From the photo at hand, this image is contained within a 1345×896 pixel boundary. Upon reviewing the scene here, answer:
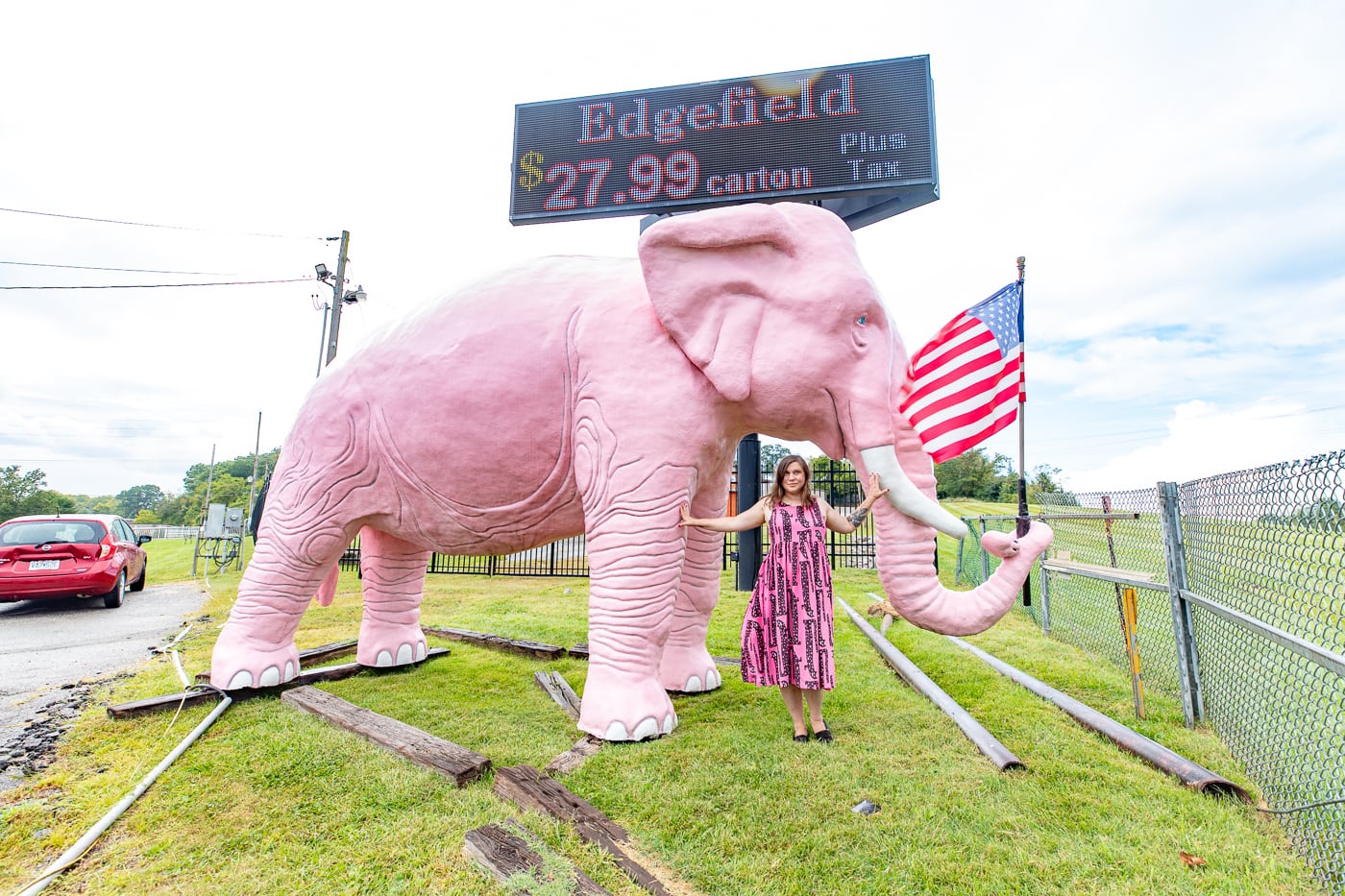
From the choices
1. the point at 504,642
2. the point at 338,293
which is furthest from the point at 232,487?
the point at 504,642

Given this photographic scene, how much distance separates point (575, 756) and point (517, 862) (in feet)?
2.87

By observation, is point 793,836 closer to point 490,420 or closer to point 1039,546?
point 1039,546

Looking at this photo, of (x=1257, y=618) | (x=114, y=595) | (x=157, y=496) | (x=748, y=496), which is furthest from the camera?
(x=157, y=496)

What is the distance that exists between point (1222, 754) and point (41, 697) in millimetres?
6500

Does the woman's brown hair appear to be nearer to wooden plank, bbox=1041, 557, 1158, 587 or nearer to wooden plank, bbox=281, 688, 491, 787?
wooden plank, bbox=281, 688, 491, 787

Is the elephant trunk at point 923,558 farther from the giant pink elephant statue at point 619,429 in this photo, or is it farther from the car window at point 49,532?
the car window at point 49,532

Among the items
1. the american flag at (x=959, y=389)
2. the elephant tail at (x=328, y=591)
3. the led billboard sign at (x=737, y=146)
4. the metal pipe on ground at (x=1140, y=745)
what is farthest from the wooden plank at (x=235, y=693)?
the led billboard sign at (x=737, y=146)

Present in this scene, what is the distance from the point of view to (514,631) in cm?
619

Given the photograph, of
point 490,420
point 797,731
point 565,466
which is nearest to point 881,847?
point 797,731

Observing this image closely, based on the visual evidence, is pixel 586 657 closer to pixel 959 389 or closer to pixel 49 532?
pixel 959 389

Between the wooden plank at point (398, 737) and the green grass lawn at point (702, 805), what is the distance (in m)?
0.06

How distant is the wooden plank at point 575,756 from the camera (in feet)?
8.98

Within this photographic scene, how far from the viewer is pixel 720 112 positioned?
6.60 m

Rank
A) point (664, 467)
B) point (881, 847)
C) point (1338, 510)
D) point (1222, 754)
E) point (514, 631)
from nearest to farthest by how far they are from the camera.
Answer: point (1338, 510) < point (881, 847) < point (1222, 754) < point (664, 467) < point (514, 631)
